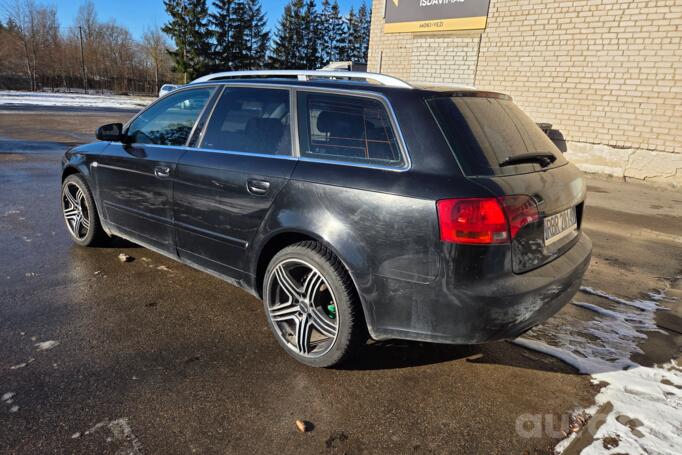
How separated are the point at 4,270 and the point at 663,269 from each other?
6596 mm

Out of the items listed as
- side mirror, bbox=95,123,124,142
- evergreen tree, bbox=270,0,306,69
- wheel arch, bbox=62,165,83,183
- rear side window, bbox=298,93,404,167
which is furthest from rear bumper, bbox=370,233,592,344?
evergreen tree, bbox=270,0,306,69

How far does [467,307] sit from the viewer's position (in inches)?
91.9

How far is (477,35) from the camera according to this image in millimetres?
12789

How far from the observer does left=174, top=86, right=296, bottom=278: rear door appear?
9.88ft

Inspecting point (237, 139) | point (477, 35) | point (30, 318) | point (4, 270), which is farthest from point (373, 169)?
point (477, 35)

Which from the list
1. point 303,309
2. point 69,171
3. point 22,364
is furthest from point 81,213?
point 303,309

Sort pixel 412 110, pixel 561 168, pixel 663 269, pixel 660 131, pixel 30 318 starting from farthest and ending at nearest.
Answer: pixel 660 131 < pixel 663 269 < pixel 30 318 < pixel 561 168 < pixel 412 110

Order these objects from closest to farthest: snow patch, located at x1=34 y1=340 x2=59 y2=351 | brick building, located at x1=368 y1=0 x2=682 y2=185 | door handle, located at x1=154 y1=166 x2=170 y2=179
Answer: snow patch, located at x1=34 y1=340 x2=59 y2=351, door handle, located at x1=154 y1=166 x2=170 y2=179, brick building, located at x1=368 y1=0 x2=682 y2=185

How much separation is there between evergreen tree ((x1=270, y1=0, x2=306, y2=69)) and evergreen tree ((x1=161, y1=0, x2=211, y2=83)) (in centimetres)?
1238

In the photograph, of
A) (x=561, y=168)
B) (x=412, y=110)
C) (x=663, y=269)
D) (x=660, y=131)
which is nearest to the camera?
(x=412, y=110)

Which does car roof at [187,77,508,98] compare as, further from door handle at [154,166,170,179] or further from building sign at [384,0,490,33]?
building sign at [384,0,490,33]

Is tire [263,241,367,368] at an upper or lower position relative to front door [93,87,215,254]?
lower

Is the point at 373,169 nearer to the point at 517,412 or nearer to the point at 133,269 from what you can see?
the point at 517,412

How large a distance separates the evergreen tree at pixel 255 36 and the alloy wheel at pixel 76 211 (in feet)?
182
